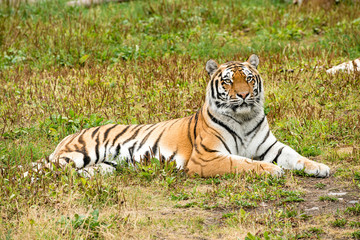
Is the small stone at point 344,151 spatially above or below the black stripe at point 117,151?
above

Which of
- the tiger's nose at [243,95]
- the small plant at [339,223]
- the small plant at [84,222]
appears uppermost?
the tiger's nose at [243,95]

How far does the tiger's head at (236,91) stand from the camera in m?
5.14

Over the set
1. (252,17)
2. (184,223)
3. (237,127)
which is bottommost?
(184,223)

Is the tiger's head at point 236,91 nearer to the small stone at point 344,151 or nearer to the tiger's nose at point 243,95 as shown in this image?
the tiger's nose at point 243,95

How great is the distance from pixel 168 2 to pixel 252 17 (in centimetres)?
194

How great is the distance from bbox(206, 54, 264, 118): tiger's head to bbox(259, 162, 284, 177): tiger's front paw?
61 cm

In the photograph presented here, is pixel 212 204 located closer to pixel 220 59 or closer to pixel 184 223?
pixel 184 223

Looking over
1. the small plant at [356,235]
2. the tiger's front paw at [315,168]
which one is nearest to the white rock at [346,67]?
the tiger's front paw at [315,168]

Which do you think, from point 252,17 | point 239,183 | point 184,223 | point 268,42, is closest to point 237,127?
point 239,183

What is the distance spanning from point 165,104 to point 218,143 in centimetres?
205

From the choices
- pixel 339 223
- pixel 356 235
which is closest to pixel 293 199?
pixel 339 223

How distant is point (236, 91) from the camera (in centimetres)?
515

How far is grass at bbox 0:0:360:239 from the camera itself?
3893 mm

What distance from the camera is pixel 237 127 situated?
17.1 feet
